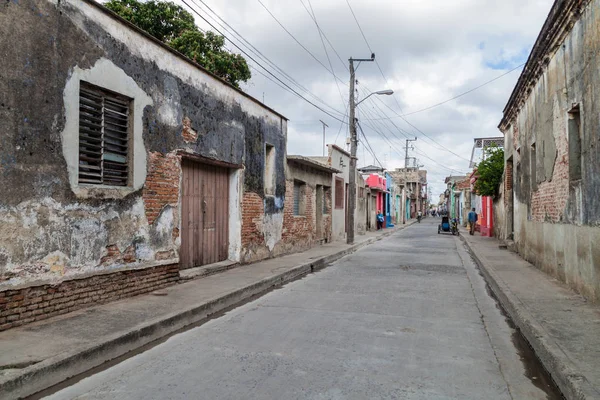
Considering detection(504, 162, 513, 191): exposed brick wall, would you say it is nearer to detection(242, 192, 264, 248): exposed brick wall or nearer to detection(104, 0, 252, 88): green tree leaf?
detection(242, 192, 264, 248): exposed brick wall

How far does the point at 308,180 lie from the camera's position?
17312 millimetres

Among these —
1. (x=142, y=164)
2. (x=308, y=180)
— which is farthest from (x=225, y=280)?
(x=308, y=180)

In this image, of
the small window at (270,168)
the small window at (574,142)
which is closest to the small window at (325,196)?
the small window at (270,168)

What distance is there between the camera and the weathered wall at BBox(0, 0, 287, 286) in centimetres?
546

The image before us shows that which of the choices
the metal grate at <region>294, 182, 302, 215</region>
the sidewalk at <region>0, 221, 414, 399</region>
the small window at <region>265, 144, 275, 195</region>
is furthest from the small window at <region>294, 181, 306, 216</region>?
the sidewalk at <region>0, 221, 414, 399</region>

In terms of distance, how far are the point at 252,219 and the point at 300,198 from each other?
15.7 feet

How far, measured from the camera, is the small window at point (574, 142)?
→ 8.45m

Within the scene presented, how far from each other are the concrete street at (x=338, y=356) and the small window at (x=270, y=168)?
541cm

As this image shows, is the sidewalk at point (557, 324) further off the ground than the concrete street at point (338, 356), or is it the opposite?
the sidewalk at point (557, 324)

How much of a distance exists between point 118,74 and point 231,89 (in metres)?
4.09

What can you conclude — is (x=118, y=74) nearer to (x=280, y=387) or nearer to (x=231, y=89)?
(x=231, y=89)

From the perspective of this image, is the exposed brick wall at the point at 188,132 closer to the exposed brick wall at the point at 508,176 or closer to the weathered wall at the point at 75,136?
the weathered wall at the point at 75,136

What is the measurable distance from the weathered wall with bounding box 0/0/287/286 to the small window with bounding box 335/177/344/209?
1260 cm

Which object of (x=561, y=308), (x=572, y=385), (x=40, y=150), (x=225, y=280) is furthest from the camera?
(x=225, y=280)
